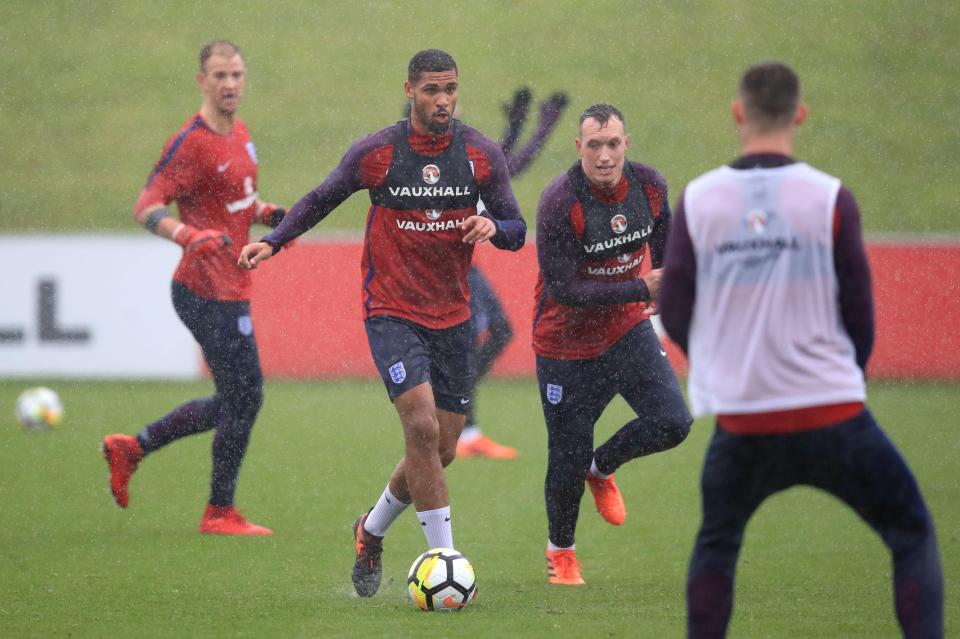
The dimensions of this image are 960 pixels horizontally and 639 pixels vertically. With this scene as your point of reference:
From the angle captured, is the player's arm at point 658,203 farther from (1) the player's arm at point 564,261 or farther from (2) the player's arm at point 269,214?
(2) the player's arm at point 269,214

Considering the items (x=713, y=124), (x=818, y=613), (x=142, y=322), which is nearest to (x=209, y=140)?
(x=818, y=613)

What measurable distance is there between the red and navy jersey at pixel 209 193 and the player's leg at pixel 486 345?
3.17 meters

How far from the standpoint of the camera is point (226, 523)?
8.33 m

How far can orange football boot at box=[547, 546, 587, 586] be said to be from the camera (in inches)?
271

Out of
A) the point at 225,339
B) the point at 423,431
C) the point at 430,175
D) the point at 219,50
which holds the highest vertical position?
the point at 219,50

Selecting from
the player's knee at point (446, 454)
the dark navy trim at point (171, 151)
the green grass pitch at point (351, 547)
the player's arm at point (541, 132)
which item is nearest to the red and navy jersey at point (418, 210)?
the player's knee at point (446, 454)

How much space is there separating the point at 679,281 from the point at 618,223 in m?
2.53

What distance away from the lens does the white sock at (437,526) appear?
20.9 feet

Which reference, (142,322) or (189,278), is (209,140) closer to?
(189,278)

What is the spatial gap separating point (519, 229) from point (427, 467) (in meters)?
1.16

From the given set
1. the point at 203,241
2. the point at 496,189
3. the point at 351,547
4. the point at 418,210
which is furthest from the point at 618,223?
the point at 351,547

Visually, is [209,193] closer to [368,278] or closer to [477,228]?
[368,278]

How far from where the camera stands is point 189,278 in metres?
8.35

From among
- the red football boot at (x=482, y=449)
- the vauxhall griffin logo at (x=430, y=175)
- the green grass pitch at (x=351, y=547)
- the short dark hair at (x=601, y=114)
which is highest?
the short dark hair at (x=601, y=114)
